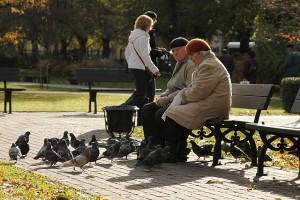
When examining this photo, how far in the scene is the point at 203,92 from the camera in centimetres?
1087

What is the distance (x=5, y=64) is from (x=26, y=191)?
4931cm

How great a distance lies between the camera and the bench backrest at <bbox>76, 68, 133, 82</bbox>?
78.9 ft

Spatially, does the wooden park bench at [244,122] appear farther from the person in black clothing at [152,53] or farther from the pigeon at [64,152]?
the person in black clothing at [152,53]

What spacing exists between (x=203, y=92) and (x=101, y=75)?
1359cm

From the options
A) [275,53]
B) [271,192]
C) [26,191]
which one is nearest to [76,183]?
[26,191]

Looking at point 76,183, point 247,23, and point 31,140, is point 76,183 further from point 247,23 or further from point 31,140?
point 247,23

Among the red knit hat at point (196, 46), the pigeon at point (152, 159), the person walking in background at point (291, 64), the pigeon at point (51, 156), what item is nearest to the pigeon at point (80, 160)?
the pigeon at point (51, 156)

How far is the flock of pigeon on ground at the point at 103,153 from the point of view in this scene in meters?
10.4

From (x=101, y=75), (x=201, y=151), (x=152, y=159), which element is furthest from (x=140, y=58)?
(x=101, y=75)

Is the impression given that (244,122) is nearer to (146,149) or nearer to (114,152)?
(146,149)

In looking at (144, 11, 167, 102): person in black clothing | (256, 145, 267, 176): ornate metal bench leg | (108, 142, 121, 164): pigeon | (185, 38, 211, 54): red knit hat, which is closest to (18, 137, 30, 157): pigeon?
(108, 142, 121, 164): pigeon

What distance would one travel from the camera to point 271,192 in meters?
8.96

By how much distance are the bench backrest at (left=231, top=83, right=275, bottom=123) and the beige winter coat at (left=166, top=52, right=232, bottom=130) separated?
56 centimetres

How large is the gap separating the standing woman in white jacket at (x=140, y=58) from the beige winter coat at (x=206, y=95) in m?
4.52
